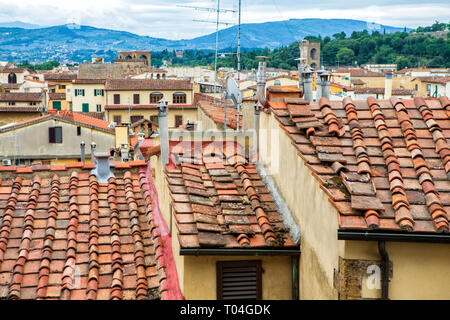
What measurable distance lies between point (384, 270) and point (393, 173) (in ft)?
2.80

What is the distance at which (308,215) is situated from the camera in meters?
4.94

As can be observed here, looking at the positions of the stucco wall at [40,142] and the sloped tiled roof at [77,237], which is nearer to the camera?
the sloped tiled roof at [77,237]

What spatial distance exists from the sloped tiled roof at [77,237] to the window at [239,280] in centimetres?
75

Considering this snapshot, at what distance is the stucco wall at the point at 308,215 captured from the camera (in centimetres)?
437

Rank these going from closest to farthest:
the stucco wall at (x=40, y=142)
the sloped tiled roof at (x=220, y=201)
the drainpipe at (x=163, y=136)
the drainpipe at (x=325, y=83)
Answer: the sloped tiled roof at (x=220, y=201)
the drainpipe at (x=163, y=136)
the drainpipe at (x=325, y=83)
the stucco wall at (x=40, y=142)

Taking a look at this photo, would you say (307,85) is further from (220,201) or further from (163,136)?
(220,201)

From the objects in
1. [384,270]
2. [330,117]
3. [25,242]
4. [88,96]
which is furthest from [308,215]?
[88,96]

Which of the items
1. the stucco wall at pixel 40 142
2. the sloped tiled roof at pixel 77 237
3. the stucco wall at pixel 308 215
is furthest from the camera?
the stucco wall at pixel 40 142

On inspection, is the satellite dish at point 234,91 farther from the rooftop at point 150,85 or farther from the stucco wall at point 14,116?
the rooftop at point 150,85

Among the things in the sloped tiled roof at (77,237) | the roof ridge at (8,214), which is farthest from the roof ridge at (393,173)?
the roof ridge at (8,214)

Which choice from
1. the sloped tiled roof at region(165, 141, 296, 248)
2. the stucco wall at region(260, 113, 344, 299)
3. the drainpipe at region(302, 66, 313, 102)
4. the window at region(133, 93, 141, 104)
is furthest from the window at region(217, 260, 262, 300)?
the window at region(133, 93, 141, 104)

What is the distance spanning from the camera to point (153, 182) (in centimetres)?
812

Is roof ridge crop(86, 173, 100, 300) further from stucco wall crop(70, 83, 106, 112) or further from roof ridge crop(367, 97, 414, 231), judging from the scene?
stucco wall crop(70, 83, 106, 112)
